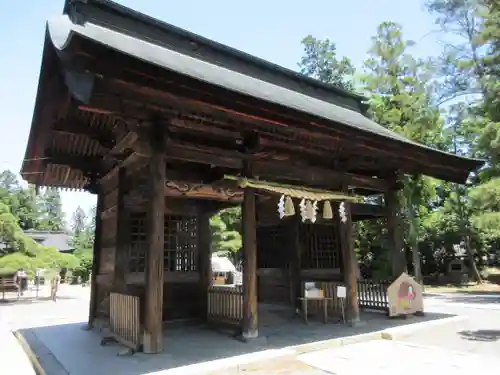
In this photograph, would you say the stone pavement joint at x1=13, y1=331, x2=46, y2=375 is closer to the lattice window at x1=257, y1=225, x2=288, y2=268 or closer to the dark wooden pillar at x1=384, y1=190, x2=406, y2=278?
the lattice window at x1=257, y1=225, x2=288, y2=268

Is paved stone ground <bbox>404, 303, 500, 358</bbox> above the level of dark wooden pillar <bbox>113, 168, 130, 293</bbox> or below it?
below

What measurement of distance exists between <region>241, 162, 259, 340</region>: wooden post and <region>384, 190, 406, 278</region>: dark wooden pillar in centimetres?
423

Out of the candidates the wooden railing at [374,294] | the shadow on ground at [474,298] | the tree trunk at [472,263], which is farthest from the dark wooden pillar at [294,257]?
the tree trunk at [472,263]

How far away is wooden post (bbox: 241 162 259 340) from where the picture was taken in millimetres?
6578

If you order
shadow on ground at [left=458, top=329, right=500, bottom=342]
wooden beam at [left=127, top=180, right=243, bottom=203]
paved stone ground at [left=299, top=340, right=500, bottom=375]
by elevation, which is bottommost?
shadow on ground at [left=458, top=329, right=500, bottom=342]

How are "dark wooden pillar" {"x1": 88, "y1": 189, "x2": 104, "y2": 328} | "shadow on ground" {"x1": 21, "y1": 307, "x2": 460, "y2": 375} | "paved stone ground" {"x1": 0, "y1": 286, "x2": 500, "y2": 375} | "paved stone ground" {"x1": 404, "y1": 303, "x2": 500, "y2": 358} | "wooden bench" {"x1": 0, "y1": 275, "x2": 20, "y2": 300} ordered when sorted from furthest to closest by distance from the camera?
1. "wooden bench" {"x1": 0, "y1": 275, "x2": 20, "y2": 300}
2. "dark wooden pillar" {"x1": 88, "y1": 189, "x2": 104, "y2": 328}
3. "paved stone ground" {"x1": 404, "y1": 303, "x2": 500, "y2": 358}
4. "shadow on ground" {"x1": 21, "y1": 307, "x2": 460, "y2": 375}
5. "paved stone ground" {"x1": 0, "y1": 286, "x2": 500, "y2": 375}

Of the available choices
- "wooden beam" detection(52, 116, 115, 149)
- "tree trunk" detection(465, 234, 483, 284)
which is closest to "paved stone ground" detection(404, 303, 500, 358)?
"wooden beam" detection(52, 116, 115, 149)

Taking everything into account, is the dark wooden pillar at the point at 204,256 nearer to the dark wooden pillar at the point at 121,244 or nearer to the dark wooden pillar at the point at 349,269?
the dark wooden pillar at the point at 121,244

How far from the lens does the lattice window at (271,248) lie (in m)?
10.9

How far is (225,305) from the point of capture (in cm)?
791

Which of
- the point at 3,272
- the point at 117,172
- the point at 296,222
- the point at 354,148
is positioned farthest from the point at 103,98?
the point at 3,272

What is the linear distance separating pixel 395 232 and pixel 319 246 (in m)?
2.11

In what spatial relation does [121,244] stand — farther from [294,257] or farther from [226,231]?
[226,231]

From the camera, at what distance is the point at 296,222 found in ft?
33.8
